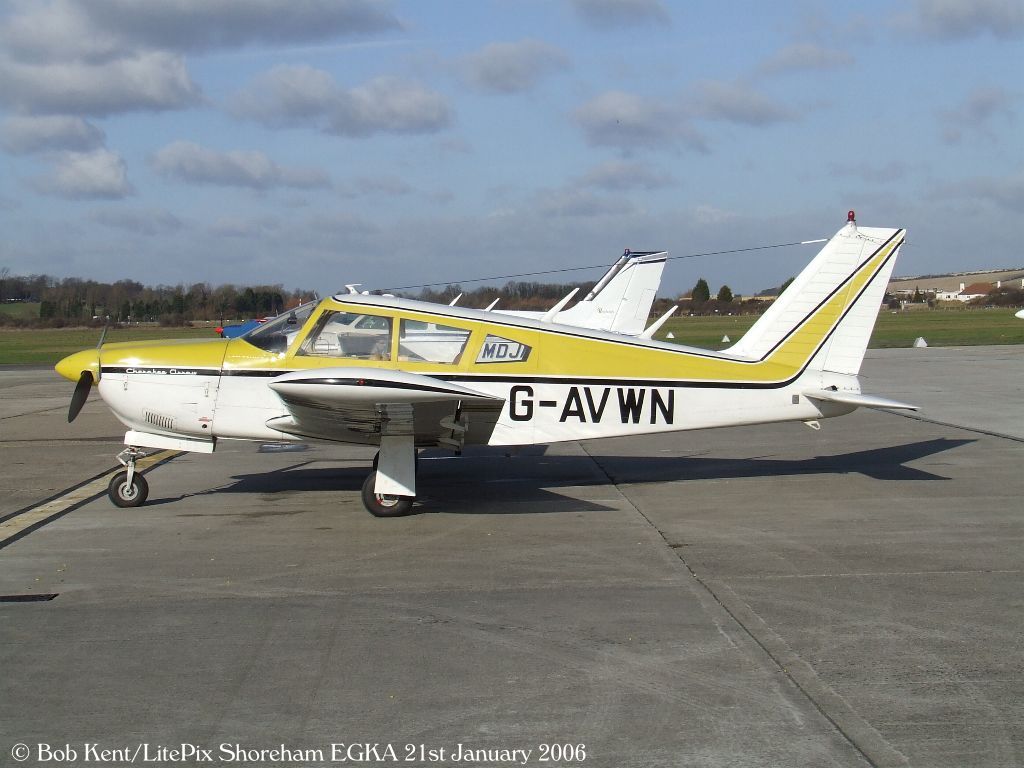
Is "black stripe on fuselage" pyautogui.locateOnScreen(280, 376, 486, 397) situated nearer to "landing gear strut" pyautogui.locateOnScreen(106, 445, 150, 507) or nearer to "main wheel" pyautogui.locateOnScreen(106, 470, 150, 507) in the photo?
"landing gear strut" pyautogui.locateOnScreen(106, 445, 150, 507)

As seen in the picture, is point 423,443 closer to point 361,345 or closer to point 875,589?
point 361,345

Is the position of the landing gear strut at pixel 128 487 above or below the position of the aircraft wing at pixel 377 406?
below

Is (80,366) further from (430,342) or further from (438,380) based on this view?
(438,380)

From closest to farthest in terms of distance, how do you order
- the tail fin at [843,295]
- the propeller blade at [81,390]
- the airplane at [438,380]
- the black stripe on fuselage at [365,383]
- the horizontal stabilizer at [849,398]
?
the black stripe on fuselage at [365,383], the airplane at [438,380], the propeller blade at [81,390], the horizontal stabilizer at [849,398], the tail fin at [843,295]

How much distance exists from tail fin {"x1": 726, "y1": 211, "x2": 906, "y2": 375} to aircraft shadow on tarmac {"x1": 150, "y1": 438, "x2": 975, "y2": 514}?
1.76 meters

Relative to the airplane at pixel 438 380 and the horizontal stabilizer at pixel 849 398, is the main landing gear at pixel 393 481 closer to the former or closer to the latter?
the airplane at pixel 438 380

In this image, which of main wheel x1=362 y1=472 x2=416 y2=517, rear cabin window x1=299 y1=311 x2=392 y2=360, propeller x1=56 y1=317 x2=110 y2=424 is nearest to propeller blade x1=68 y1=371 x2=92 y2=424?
propeller x1=56 y1=317 x2=110 y2=424

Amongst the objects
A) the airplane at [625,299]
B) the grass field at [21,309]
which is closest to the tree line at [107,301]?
the grass field at [21,309]

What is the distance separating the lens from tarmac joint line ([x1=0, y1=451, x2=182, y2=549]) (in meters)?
8.77

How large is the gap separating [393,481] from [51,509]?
11.7ft

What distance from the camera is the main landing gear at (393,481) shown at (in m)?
9.21

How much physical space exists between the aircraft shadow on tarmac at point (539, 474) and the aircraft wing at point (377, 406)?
0.89m

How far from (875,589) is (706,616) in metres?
1.37

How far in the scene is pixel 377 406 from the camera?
875cm
